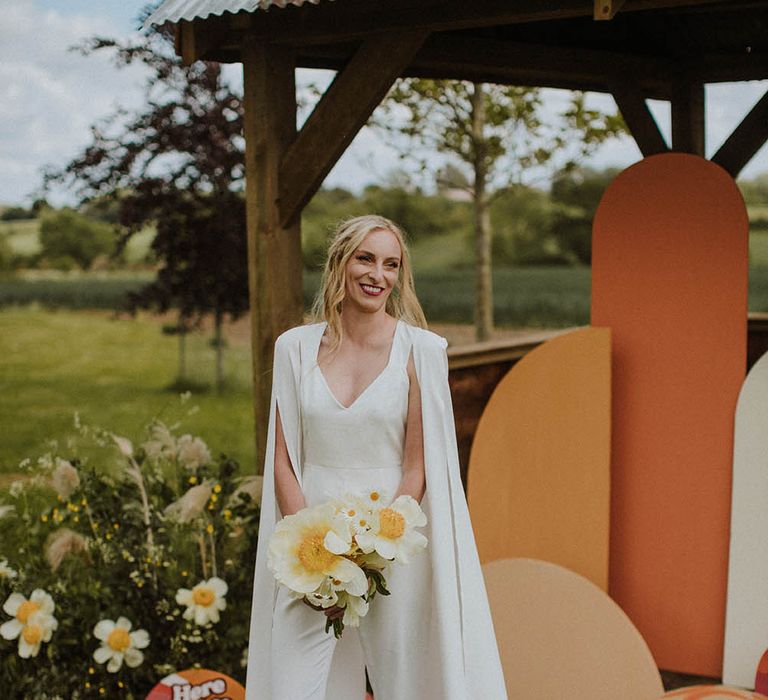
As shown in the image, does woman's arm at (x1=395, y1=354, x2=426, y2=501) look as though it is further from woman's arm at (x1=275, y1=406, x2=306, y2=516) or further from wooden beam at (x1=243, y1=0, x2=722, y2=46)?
wooden beam at (x1=243, y1=0, x2=722, y2=46)

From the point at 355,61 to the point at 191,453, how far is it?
71.3 inches

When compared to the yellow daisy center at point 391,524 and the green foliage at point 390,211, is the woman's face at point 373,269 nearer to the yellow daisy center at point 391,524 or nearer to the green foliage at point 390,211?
the yellow daisy center at point 391,524

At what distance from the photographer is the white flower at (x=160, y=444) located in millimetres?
4214

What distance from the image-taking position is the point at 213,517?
433 cm

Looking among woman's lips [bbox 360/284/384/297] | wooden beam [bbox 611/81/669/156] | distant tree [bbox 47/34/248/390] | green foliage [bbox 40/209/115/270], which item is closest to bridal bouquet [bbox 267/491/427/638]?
woman's lips [bbox 360/284/384/297]

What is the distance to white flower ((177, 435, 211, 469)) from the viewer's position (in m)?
4.52

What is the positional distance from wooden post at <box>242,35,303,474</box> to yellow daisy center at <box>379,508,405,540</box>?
1.79m

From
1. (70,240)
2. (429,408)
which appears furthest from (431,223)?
(429,408)

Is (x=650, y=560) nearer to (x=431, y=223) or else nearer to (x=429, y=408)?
(x=429, y=408)

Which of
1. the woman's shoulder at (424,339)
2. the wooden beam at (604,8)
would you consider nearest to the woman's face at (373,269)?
the woman's shoulder at (424,339)

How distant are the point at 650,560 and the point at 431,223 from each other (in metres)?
8.26

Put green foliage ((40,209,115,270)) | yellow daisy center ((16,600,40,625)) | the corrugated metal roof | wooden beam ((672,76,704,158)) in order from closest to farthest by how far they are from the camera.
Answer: the corrugated metal roof → yellow daisy center ((16,600,40,625)) → wooden beam ((672,76,704,158)) → green foliage ((40,209,115,270))

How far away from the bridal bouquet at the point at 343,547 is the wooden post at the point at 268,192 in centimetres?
174


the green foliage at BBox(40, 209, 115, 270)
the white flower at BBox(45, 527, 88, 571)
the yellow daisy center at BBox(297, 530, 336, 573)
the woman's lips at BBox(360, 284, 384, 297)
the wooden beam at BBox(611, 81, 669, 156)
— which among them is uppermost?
the wooden beam at BBox(611, 81, 669, 156)
